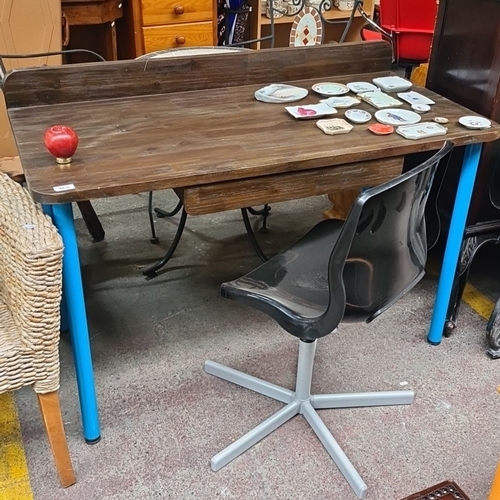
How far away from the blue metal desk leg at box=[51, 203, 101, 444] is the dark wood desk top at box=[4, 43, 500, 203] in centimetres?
9

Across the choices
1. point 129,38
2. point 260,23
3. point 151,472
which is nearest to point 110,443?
point 151,472

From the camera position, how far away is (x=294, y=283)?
1.57 meters

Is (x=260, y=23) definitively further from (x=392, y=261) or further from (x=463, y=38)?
(x=392, y=261)

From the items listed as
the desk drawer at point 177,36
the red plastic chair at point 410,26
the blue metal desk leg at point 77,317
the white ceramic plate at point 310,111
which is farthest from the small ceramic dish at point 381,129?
the desk drawer at point 177,36

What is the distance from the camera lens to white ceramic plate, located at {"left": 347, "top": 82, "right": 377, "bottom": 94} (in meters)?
1.93

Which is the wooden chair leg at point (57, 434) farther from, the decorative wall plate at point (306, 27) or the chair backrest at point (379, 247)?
the decorative wall plate at point (306, 27)

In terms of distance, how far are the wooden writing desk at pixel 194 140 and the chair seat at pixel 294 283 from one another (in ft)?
A: 0.60

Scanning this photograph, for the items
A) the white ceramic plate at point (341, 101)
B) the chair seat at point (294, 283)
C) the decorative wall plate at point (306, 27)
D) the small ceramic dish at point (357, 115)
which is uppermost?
the decorative wall plate at point (306, 27)

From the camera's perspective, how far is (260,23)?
347 cm

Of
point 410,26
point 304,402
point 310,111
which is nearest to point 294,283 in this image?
point 304,402

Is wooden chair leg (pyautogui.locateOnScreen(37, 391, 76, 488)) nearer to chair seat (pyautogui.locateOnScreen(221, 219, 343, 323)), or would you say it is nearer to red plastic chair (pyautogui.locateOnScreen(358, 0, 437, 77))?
chair seat (pyautogui.locateOnScreen(221, 219, 343, 323))

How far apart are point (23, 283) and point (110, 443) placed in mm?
590

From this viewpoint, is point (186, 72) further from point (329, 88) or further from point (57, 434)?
point (57, 434)

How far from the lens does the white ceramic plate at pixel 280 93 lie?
6.08ft
